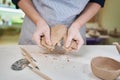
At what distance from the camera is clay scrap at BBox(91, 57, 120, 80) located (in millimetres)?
526

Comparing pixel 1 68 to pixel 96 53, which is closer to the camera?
pixel 1 68

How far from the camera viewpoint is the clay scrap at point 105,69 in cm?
53

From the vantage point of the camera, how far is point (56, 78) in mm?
555

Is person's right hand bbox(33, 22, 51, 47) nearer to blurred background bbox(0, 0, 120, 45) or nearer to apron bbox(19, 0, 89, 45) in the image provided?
apron bbox(19, 0, 89, 45)

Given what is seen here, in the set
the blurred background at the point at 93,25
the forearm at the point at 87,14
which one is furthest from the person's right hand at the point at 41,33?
the blurred background at the point at 93,25

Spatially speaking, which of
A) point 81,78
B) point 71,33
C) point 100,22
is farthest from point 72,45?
point 100,22

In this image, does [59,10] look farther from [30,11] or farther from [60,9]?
[30,11]

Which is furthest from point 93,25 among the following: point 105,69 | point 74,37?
point 105,69

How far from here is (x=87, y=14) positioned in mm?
807

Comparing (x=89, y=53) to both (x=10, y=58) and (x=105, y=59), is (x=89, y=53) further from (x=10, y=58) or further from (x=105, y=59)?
(x=10, y=58)

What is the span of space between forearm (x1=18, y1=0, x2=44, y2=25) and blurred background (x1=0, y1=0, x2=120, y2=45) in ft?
3.77

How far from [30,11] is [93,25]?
1466 millimetres

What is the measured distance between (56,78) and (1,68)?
0.52ft

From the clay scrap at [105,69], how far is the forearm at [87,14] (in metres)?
0.19
